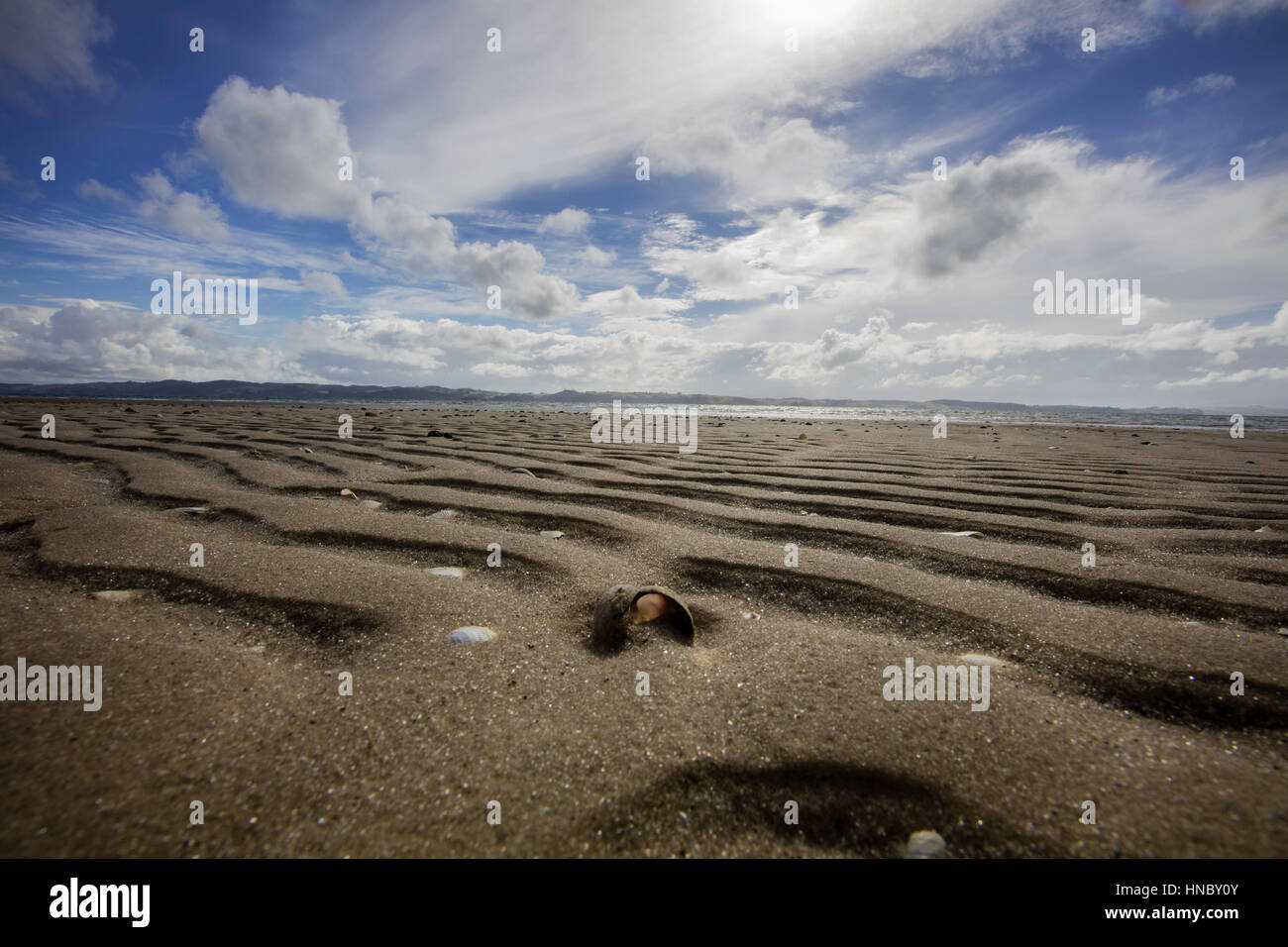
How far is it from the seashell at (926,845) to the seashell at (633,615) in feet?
2.80

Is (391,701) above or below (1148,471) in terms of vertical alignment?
below

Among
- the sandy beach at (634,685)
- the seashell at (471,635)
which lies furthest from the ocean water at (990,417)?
the seashell at (471,635)

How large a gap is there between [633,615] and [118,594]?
1.96 meters

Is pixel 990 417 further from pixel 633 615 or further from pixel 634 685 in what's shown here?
pixel 634 685

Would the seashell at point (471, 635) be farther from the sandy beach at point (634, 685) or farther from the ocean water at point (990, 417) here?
the ocean water at point (990, 417)

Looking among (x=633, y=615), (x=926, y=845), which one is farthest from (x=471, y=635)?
(x=926, y=845)

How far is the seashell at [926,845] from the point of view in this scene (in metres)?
1.01

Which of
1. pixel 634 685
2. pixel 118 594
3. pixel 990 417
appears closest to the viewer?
pixel 634 685

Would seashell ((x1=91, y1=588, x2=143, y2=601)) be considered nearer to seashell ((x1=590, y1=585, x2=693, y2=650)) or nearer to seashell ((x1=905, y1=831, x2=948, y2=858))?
seashell ((x1=590, y1=585, x2=693, y2=650))

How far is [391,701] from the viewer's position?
1422mm

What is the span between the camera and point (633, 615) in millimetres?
1844
